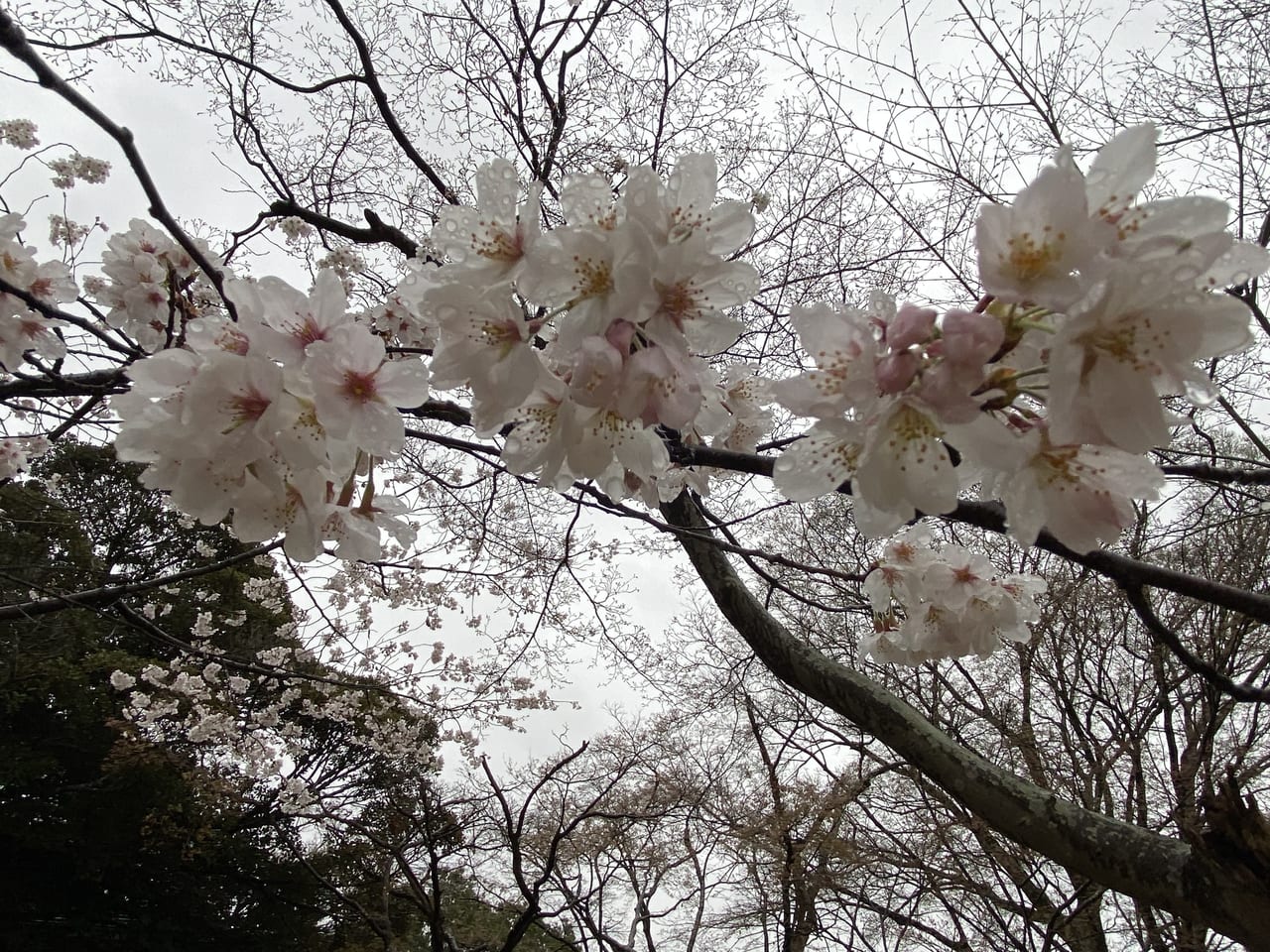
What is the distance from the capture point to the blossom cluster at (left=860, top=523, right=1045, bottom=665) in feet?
5.67

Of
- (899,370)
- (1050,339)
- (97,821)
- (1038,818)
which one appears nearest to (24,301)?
(899,370)

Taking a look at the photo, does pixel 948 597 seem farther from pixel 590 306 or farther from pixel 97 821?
pixel 97 821

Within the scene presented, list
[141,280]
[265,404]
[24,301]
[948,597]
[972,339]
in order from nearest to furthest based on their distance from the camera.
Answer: [972,339] < [265,404] < [24,301] < [948,597] < [141,280]

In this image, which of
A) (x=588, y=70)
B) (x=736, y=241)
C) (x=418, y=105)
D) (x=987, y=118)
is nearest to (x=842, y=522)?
(x=987, y=118)

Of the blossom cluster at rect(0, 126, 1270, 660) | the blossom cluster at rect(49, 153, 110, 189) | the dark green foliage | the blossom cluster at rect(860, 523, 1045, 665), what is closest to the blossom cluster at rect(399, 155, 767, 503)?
the blossom cluster at rect(0, 126, 1270, 660)

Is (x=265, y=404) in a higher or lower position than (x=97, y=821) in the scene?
lower

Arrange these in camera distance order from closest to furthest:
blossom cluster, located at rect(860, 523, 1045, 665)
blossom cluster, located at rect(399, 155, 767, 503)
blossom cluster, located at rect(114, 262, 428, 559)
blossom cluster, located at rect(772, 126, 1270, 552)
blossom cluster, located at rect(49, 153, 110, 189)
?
blossom cluster, located at rect(772, 126, 1270, 552) → blossom cluster, located at rect(399, 155, 767, 503) → blossom cluster, located at rect(114, 262, 428, 559) → blossom cluster, located at rect(860, 523, 1045, 665) → blossom cluster, located at rect(49, 153, 110, 189)

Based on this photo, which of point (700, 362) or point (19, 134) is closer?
point (700, 362)

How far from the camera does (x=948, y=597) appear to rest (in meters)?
1.74

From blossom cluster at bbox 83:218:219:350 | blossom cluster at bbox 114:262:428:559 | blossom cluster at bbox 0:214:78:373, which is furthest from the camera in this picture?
blossom cluster at bbox 83:218:219:350

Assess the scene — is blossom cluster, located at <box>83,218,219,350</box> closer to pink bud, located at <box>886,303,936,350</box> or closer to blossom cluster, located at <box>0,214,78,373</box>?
blossom cluster, located at <box>0,214,78,373</box>

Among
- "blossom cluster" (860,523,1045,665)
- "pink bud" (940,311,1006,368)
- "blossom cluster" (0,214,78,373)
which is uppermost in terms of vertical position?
"blossom cluster" (0,214,78,373)

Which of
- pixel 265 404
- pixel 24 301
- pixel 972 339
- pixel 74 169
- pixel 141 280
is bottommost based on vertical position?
pixel 972 339

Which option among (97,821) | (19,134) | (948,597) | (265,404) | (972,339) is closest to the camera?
(972,339)
